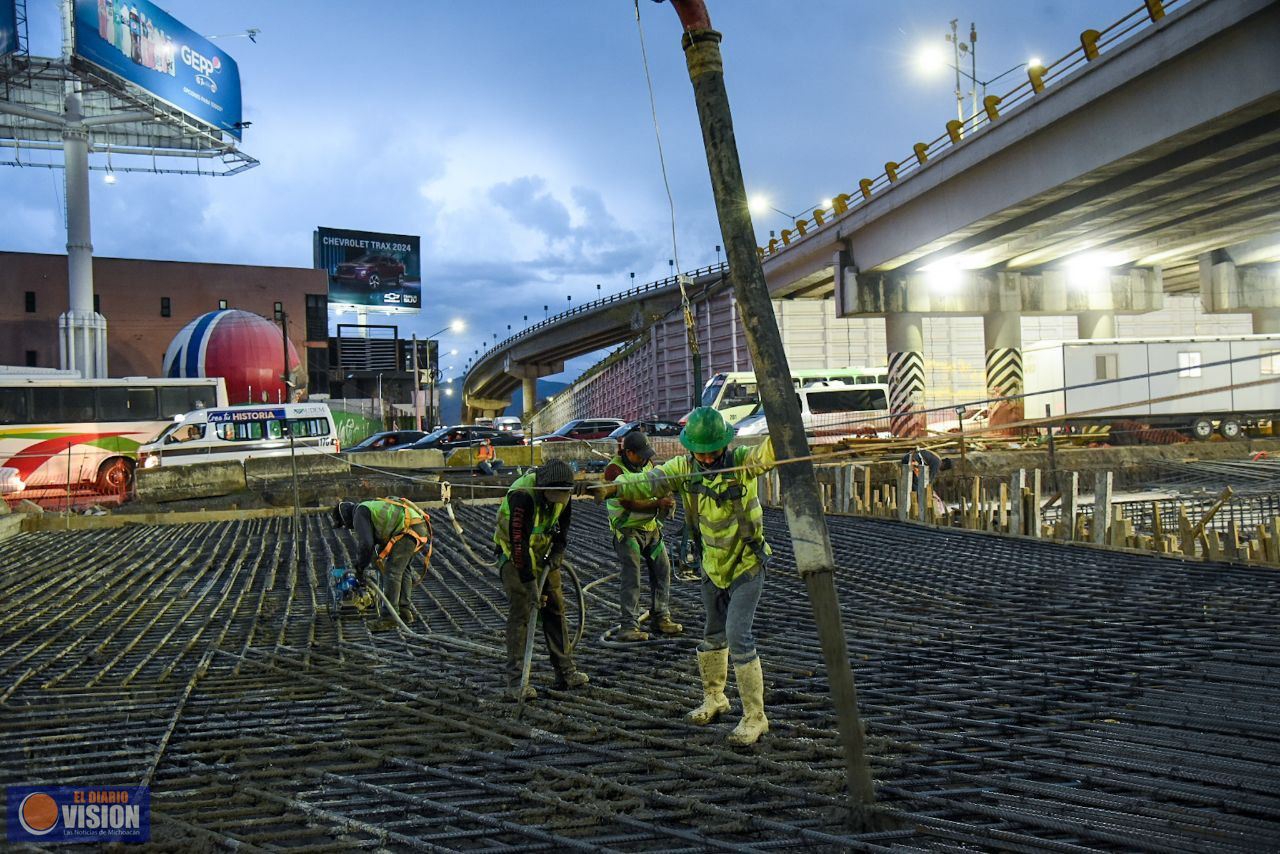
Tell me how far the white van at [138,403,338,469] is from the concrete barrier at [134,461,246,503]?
1.98m

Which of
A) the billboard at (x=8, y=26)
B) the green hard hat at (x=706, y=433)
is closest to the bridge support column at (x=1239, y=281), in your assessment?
the green hard hat at (x=706, y=433)

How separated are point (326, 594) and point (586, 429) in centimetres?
1844

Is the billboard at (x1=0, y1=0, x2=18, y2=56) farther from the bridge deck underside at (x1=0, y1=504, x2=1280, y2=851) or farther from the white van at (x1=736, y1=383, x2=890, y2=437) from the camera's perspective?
the bridge deck underside at (x1=0, y1=504, x2=1280, y2=851)

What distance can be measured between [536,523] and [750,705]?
1.74 m

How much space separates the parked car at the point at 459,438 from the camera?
24.0m

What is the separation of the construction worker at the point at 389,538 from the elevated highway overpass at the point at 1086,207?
418cm

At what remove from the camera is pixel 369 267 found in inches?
2608

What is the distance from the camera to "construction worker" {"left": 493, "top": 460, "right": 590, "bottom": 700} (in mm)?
5191

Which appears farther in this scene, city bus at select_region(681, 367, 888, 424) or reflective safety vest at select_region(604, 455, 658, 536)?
city bus at select_region(681, 367, 888, 424)

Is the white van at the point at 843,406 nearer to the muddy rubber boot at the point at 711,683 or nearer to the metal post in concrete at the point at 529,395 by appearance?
the muddy rubber boot at the point at 711,683

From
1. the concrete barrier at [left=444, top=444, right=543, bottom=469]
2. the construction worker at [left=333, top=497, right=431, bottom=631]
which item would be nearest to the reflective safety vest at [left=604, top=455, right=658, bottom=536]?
the construction worker at [left=333, top=497, right=431, bottom=631]

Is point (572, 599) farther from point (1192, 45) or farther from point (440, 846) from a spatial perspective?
point (1192, 45)

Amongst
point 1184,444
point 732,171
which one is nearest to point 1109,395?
point 1184,444

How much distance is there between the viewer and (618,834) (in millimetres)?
3371
